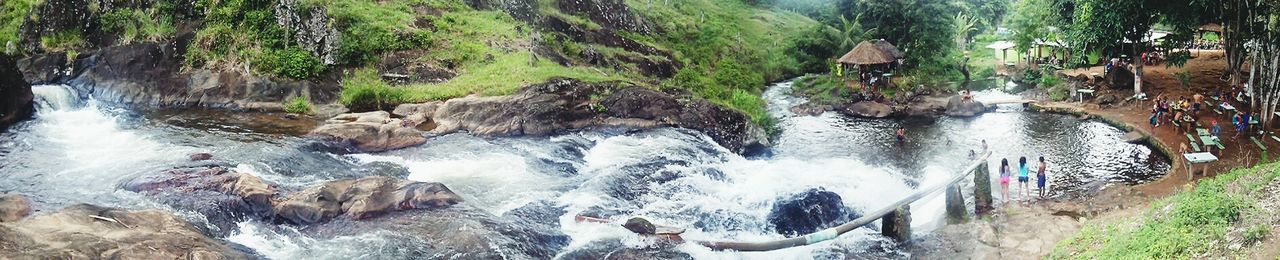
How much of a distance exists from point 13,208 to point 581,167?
12.1 metres

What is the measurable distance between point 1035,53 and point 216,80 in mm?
39534

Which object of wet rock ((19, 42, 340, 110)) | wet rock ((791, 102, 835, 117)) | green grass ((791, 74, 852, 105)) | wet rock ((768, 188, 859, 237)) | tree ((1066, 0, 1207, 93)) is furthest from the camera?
green grass ((791, 74, 852, 105))

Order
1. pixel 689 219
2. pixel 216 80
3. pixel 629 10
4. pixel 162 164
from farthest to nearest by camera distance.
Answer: pixel 629 10 → pixel 216 80 → pixel 162 164 → pixel 689 219

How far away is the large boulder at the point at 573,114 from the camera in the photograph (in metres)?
26.2

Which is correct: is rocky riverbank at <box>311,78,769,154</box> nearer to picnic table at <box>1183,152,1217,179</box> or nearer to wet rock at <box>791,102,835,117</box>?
wet rock at <box>791,102,835,117</box>

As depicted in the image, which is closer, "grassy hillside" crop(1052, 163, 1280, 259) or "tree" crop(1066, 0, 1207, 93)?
"grassy hillside" crop(1052, 163, 1280, 259)

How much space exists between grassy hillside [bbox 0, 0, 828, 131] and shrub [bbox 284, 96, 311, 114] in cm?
132

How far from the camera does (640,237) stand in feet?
56.2

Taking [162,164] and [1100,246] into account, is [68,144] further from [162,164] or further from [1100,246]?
[1100,246]

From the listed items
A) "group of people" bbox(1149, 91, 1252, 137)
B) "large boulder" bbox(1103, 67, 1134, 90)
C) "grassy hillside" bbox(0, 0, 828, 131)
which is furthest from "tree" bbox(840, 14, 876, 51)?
"group of people" bbox(1149, 91, 1252, 137)

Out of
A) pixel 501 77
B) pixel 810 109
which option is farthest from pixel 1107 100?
pixel 501 77

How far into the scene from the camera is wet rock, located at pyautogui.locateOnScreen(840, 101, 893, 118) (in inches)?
1353

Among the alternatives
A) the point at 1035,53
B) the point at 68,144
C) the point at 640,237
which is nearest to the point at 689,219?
the point at 640,237

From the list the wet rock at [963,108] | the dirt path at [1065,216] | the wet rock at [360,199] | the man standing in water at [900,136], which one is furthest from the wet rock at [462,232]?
the wet rock at [963,108]
